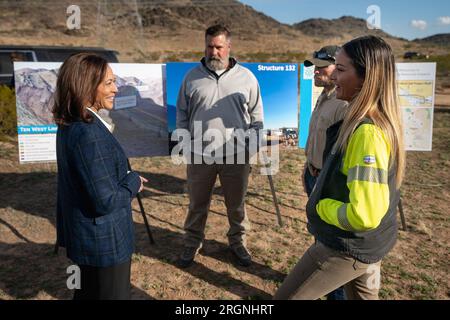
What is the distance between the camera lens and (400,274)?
136 inches

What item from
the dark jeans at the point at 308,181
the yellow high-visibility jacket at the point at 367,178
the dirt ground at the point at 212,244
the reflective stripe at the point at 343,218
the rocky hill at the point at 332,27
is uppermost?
the rocky hill at the point at 332,27

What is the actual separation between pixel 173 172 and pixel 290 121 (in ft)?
8.72

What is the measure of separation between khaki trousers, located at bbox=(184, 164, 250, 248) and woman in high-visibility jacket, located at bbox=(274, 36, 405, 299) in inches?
65.4

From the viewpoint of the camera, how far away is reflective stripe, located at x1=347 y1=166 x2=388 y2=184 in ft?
4.70

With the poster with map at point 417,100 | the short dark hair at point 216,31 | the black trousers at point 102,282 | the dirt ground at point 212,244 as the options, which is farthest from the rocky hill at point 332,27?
the black trousers at point 102,282

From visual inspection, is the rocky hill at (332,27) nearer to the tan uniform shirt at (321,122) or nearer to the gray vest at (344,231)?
the tan uniform shirt at (321,122)

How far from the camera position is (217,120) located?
10.7 feet

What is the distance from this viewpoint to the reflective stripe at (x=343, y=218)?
4.89ft

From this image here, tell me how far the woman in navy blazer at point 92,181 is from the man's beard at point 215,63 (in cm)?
144

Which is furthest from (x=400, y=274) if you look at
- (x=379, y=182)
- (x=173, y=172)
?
(x=173, y=172)

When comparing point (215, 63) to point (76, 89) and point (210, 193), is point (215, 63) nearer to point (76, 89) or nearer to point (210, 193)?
point (210, 193)

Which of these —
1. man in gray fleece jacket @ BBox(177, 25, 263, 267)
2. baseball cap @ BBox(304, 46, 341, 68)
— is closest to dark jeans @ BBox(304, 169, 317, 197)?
man in gray fleece jacket @ BBox(177, 25, 263, 267)

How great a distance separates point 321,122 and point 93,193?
1.62 m
